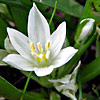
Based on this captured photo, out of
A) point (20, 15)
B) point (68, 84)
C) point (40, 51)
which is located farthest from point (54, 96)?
point (20, 15)

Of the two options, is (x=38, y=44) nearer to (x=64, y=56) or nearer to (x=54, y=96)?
(x=64, y=56)

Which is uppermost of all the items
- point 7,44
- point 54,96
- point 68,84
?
point 7,44

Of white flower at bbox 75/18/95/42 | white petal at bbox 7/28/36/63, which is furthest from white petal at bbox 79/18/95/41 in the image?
white petal at bbox 7/28/36/63

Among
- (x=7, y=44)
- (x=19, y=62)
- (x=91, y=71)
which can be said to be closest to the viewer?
(x=19, y=62)

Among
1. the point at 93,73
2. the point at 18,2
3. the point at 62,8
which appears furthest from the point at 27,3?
the point at 93,73

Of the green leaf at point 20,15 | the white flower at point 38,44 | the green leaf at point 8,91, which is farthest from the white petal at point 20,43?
the green leaf at point 20,15

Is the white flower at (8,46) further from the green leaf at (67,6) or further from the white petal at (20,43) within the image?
the green leaf at (67,6)

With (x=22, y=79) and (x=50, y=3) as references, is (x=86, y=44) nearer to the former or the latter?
(x=50, y=3)
